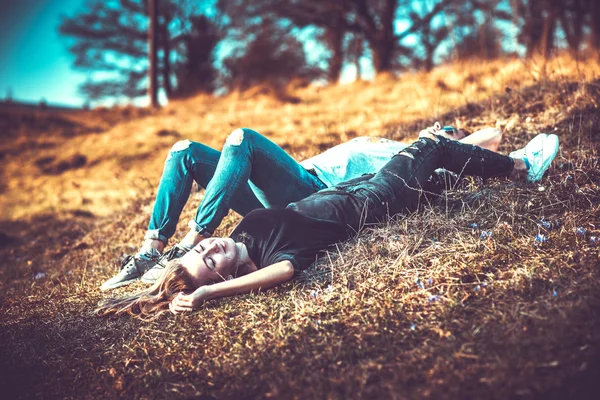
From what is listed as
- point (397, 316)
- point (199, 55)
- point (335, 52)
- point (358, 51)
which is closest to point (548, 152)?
point (397, 316)

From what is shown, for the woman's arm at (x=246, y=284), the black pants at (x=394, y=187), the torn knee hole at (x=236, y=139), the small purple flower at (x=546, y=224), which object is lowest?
the woman's arm at (x=246, y=284)

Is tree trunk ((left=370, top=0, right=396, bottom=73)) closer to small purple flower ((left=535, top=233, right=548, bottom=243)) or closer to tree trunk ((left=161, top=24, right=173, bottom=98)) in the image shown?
tree trunk ((left=161, top=24, right=173, bottom=98))

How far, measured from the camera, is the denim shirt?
3111mm

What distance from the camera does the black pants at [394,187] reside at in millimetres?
2598

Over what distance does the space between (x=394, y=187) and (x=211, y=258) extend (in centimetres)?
125

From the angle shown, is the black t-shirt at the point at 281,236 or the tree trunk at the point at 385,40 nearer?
the black t-shirt at the point at 281,236

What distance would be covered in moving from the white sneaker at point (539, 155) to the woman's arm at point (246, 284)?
201 centimetres

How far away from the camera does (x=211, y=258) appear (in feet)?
8.18

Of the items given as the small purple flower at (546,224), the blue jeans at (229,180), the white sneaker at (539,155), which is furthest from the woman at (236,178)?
the small purple flower at (546,224)

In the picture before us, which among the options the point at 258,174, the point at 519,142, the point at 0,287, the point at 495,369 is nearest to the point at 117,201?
the point at 0,287

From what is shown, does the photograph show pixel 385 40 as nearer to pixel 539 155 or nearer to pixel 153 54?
pixel 153 54

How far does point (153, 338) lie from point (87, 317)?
29.1 inches

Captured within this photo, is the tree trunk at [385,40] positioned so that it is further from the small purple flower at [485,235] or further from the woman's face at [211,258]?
the woman's face at [211,258]

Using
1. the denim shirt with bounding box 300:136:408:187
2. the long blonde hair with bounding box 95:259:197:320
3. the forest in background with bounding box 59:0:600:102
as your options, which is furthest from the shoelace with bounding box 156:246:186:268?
the forest in background with bounding box 59:0:600:102
